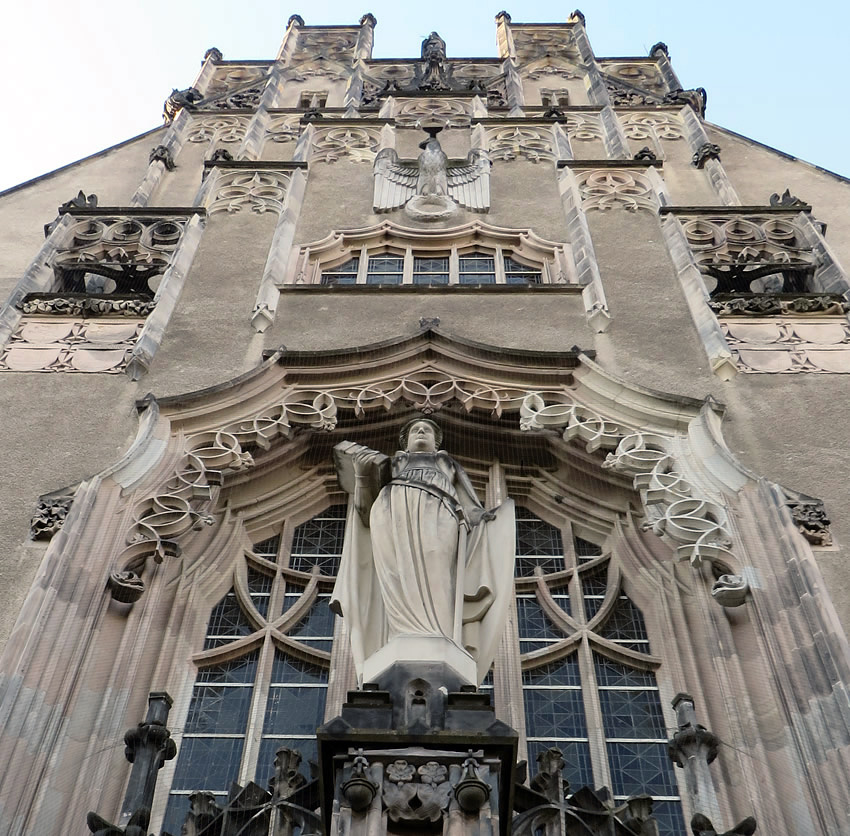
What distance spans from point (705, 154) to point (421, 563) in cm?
1140

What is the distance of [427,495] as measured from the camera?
9023mm

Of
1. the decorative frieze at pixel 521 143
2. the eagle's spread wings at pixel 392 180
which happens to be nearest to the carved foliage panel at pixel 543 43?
the decorative frieze at pixel 521 143

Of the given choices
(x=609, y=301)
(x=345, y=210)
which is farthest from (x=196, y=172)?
(x=609, y=301)

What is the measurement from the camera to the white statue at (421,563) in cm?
819

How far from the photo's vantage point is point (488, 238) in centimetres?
1585

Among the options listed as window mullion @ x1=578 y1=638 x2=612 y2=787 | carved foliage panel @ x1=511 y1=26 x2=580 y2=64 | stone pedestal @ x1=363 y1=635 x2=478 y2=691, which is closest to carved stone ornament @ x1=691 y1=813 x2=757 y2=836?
window mullion @ x1=578 y1=638 x2=612 y2=787

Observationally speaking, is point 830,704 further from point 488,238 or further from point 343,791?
point 488,238

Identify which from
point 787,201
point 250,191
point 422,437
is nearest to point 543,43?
point 787,201

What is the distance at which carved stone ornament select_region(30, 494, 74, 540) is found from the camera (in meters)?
10.1

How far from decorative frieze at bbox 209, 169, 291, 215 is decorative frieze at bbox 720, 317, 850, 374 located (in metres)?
6.05

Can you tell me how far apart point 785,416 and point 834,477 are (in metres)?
1.04

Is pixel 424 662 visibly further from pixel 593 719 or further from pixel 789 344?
pixel 789 344

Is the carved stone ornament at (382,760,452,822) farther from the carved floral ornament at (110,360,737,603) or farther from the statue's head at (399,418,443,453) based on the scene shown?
the carved floral ornament at (110,360,737,603)

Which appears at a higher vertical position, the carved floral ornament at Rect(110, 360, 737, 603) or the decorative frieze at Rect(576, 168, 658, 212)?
the decorative frieze at Rect(576, 168, 658, 212)
